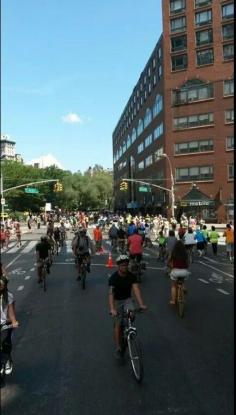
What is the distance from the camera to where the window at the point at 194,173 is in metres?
68.8

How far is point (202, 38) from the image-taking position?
229 feet

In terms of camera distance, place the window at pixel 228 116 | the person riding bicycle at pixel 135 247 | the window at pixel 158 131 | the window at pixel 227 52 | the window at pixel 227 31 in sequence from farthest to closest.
Result: the window at pixel 158 131 < the window at pixel 227 52 < the window at pixel 228 116 < the window at pixel 227 31 < the person riding bicycle at pixel 135 247

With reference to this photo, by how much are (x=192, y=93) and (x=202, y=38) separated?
7.12 meters

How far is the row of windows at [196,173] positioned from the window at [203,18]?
61.2ft

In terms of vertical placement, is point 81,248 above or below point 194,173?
below

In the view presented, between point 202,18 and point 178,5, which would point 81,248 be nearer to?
point 202,18

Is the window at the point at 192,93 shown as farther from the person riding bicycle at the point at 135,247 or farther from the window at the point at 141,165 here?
the person riding bicycle at the point at 135,247

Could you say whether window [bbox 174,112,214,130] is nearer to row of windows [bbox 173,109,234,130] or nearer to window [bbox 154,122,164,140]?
row of windows [bbox 173,109,234,130]

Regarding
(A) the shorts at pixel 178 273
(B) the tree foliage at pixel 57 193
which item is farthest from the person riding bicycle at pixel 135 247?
(B) the tree foliage at pixel 57 193

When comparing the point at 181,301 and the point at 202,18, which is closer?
the point at 181,301

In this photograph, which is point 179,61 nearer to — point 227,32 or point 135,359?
point 227,32

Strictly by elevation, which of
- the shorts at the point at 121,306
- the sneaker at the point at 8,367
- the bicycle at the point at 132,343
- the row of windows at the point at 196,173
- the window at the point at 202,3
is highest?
the window at the point at 202,3

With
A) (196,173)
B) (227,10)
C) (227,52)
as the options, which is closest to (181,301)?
(196,173)

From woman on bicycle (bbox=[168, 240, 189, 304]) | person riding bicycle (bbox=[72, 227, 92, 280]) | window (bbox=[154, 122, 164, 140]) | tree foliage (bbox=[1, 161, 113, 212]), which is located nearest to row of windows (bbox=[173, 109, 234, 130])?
window (bbox=[154, 122, 164, 140])
